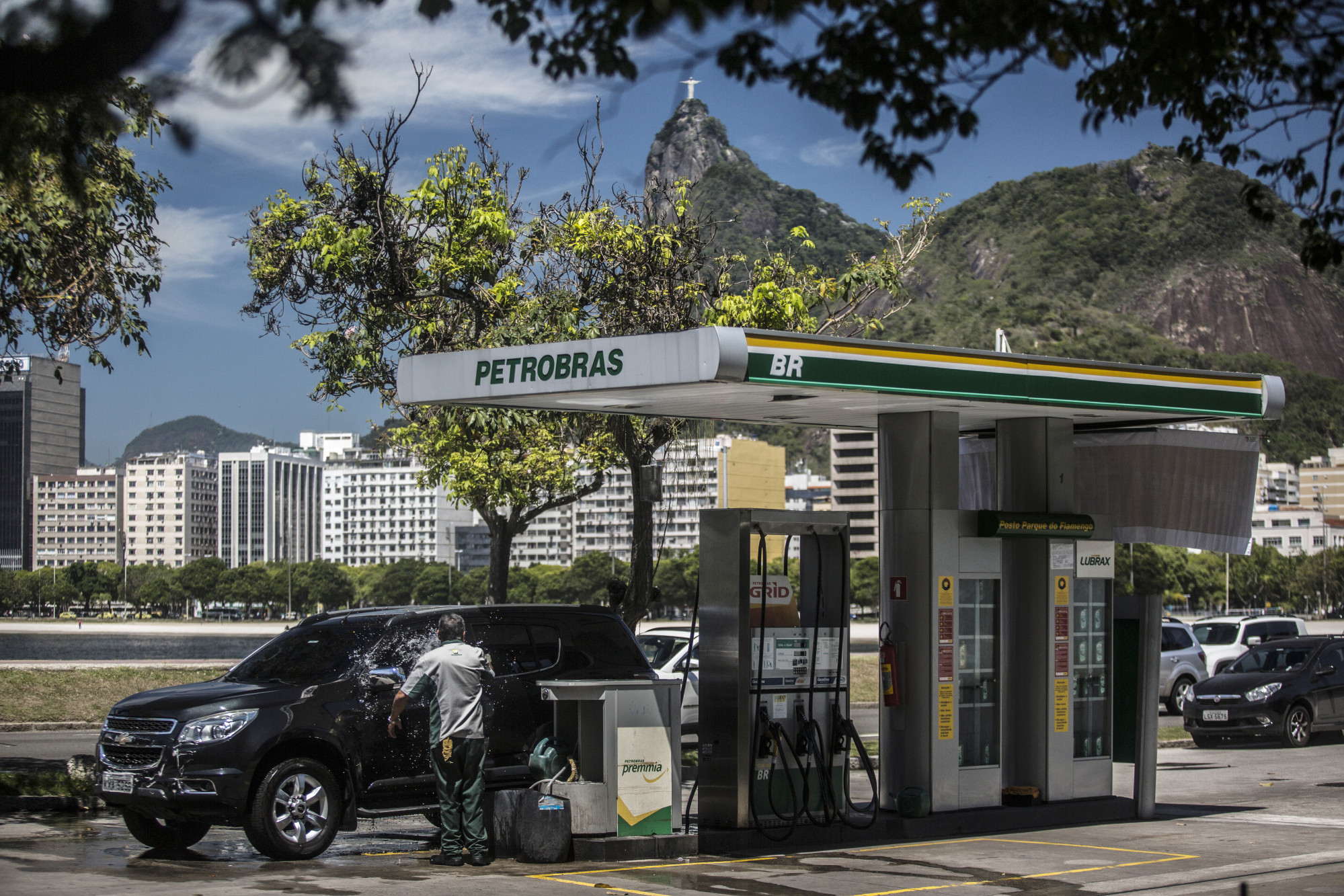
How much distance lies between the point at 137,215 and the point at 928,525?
792 cm

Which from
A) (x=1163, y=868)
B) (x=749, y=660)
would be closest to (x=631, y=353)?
(x=749, y=660)

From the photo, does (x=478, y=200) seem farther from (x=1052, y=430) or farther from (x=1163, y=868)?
(x=1163, y=868)

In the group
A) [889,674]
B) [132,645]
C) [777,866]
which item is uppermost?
[889,674]

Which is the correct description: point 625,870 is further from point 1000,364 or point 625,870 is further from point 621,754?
point 1000,364

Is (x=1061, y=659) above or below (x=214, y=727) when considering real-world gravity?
above

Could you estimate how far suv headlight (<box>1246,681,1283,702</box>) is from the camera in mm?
19672

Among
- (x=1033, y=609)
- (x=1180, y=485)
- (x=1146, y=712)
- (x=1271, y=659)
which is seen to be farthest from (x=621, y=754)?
(x=1271, y=659)

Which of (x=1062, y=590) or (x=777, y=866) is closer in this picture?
(x=777, y=866)

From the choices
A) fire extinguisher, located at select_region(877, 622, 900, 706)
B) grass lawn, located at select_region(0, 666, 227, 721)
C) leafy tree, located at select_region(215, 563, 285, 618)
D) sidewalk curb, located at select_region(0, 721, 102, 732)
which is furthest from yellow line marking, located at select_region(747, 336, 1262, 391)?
leafy tree, located at select_region(215, 563, 285, 618)

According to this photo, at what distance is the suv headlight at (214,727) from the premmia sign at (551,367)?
281 centimetres

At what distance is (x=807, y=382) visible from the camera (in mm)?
9281

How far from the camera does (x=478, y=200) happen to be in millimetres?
18688

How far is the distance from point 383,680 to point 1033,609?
5.43 meters

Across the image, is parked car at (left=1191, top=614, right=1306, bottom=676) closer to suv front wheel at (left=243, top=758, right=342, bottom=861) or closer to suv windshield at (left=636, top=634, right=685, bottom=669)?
suv windshield at (left=636, top=634, right=685, bottom=669)
